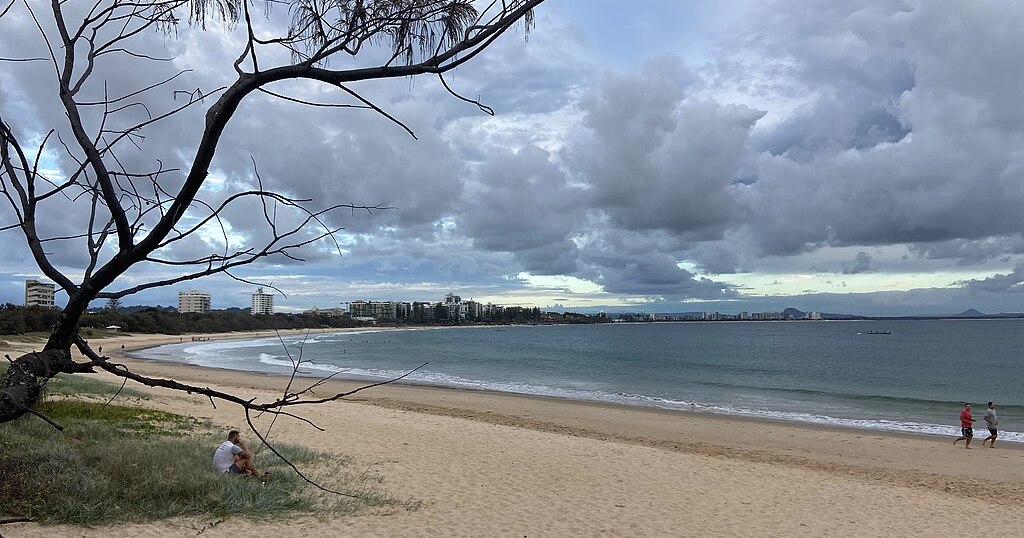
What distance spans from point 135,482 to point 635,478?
7.52 meters

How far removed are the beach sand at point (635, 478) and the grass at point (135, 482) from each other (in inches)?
11.2

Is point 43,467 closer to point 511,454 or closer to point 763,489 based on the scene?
point 511,454

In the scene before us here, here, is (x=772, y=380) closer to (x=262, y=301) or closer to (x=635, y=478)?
(x=635, y=478)

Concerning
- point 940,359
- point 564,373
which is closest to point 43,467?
point 564,373

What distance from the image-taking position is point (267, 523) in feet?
23.6

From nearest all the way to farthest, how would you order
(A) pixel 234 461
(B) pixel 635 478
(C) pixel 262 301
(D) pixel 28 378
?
(D) pixel 28 378 < (A) pixel 234 461 < (B) pixel 635 478 < (C) pixel 262 301

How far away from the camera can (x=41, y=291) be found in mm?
3322

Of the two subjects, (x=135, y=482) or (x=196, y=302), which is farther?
(x=196, y=302)

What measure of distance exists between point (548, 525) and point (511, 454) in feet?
16.1

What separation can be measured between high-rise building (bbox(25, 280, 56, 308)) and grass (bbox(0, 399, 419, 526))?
225 cm

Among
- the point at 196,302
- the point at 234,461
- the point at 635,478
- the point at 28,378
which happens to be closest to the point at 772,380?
the point at 635,478

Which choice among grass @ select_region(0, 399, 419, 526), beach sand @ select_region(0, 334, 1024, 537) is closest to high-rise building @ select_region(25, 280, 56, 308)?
grass @ select_region(0, 399, 419, 526)

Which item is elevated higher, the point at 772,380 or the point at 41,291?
the point at 41,291

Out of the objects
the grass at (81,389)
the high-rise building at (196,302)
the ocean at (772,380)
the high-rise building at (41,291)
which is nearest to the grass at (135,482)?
the high-rise building at (41,291)
